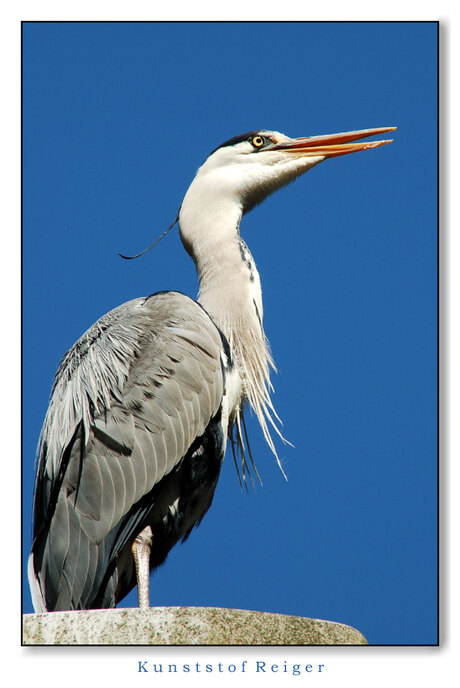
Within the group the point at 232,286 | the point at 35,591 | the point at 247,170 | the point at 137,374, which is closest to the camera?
the point at 35,591

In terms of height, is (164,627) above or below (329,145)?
below

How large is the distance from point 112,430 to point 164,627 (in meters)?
0.91

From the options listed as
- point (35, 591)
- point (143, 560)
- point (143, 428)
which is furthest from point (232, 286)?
point (35, 591)

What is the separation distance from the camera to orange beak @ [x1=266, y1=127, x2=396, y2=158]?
12.5 feet

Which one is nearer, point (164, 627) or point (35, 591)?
point (164, 627)

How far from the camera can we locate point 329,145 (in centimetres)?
385

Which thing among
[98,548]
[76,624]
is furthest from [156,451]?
[76,624]

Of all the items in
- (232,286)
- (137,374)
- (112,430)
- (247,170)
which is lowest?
(112,430)

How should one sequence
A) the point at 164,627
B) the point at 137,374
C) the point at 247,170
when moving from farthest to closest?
the point at 247,170, the point at 137,374, the point at 164,627

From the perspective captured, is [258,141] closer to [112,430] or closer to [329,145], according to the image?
[329,145]

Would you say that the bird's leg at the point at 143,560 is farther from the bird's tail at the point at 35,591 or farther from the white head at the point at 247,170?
the white head at the point at 247,170

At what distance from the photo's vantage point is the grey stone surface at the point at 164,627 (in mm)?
2213

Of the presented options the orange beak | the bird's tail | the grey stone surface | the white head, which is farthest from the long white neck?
the grey stone surface
